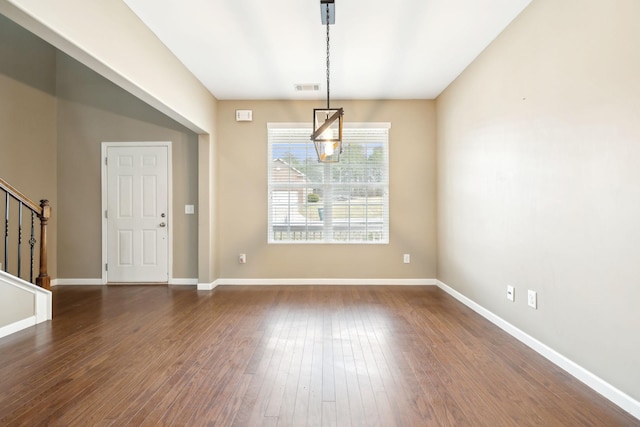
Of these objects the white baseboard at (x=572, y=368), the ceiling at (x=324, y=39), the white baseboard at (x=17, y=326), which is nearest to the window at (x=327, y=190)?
the ceiling at (x=324, y=39)

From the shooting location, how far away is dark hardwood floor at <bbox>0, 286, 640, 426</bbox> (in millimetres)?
1844

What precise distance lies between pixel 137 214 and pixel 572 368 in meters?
5.28

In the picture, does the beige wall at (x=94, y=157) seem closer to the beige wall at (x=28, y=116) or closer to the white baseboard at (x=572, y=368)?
the beige wall at (x=28, y=116)

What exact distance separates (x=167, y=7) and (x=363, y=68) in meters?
2.08

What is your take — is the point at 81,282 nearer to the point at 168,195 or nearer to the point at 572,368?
the point at 168,195

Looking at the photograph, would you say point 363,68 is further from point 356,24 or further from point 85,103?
point 85,103

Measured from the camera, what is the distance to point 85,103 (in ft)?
16.6

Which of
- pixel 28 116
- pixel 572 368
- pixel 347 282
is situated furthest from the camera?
pixel 347 282

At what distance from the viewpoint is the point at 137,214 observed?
507 centimetres

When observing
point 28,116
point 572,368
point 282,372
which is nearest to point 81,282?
point 28,116

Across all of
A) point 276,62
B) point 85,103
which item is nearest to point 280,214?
point 276,62

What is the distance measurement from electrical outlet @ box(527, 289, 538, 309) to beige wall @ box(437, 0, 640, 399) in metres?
0.04

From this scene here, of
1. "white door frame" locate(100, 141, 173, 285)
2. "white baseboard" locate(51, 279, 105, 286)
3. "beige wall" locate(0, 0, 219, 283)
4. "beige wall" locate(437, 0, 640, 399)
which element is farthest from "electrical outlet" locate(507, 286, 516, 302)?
"white baseboard" locate(51, 279, 105, 286)

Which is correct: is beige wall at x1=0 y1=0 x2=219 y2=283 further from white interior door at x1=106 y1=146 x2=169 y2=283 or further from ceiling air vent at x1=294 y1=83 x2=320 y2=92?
ceiling air vent at x1=294 y1=83 x2=320 y2=92
